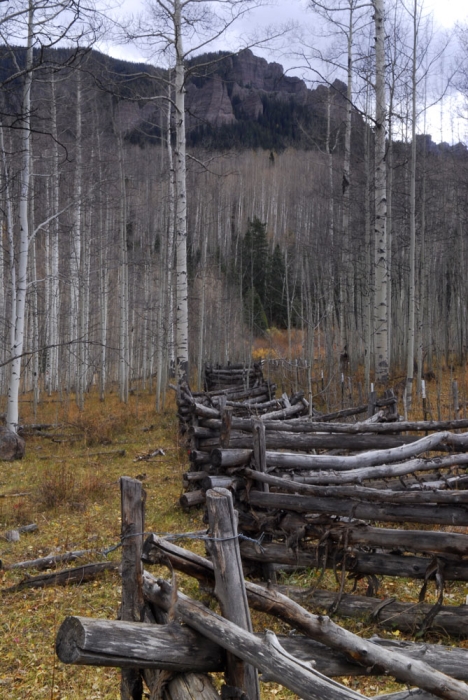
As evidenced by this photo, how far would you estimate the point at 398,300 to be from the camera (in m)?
28.2

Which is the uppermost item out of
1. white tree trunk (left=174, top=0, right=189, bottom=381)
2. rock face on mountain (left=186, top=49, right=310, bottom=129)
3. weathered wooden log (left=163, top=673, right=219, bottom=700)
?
rock face on mountain (left=186, top=49, right=310, bottom=129)

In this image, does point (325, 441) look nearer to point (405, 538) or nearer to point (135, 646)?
point (405, 538)

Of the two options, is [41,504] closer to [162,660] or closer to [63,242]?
[162,660]

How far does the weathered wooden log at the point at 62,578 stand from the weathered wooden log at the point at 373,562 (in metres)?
2.19

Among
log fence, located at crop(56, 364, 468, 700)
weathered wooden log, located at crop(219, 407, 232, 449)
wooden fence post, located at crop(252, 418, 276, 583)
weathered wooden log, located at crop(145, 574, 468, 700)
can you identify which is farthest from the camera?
weathered wooden log, located at crop(219, 407, 232, 449)

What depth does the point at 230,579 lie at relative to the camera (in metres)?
3.17

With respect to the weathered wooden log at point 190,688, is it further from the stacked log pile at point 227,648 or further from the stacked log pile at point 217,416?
the stacked log pile at point 217,416

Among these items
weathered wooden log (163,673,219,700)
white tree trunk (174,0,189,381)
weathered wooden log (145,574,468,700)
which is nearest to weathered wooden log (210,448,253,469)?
weathered wooden log (145,574,468,700)

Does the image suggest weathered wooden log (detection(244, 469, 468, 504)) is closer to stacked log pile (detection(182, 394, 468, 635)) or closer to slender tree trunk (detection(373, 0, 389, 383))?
stacked log pile (detection(182, 394, 468, 635))

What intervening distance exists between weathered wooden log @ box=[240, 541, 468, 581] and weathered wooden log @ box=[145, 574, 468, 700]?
5.84 feet

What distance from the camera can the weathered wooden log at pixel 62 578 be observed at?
20.4 feet

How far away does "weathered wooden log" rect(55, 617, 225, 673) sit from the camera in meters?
2.83

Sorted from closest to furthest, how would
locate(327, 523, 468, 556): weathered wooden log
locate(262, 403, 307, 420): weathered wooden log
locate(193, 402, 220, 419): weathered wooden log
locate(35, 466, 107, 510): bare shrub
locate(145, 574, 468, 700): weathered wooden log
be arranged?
locate(145, 574, 468, 700): weathered wooden log < locate(327, 523, 468, 556): weathered wooden log < locate(193, 402, 220, 419): weathered wooden log < locate(35, 466, 107, 510): bare shrub < locate(262, 403, 307, 420): weathered wooden log

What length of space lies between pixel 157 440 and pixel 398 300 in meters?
16.4
